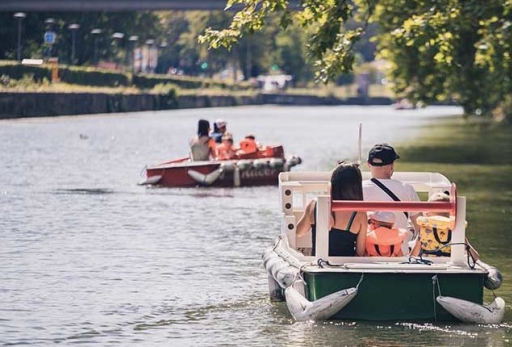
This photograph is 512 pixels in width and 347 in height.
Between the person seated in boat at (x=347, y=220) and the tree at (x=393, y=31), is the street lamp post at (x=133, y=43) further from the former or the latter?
the person seated in boat at (x=347, y=220)

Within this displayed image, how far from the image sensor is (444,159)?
5194 cm

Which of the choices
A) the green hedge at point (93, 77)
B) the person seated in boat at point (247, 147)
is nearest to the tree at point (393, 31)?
the person seated in boat at point (247, 147)

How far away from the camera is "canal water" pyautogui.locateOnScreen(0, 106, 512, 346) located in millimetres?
15227

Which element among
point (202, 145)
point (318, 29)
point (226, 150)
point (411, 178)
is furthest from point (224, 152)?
point (411, 178)

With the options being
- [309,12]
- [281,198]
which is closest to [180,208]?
[309,12]

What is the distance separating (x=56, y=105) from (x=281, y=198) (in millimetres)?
73772

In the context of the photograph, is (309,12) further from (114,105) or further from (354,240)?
(114,105)

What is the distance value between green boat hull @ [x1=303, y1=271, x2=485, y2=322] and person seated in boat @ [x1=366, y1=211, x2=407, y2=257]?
673 mm

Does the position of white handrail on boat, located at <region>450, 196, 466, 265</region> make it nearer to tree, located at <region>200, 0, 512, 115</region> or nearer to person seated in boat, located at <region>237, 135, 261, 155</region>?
tree, located at <region>200, 0, 512, 115</region>

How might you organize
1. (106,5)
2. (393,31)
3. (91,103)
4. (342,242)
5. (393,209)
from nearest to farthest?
(393,209) < (342,242) < (393,31) < (91,103) < (106,5)

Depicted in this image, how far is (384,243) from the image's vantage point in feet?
51.5

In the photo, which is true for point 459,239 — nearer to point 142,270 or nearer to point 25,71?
point 142,270

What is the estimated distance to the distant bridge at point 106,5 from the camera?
108250 mm

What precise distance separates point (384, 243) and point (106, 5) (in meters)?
94.9
